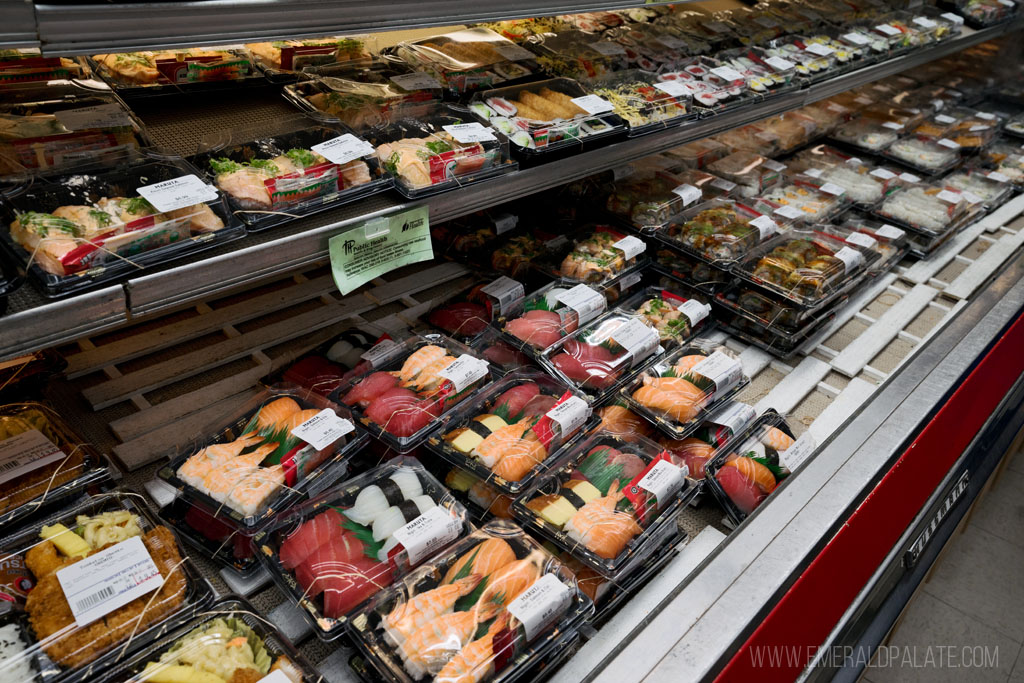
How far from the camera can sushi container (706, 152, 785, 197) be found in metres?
3.22

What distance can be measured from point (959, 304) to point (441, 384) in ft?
6.91

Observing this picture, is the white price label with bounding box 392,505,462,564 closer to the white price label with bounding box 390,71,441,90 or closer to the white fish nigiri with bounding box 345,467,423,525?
the white fish nigiri with bounding box 345,467,423,525

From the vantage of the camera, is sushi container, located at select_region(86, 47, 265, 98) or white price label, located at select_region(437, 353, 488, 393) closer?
white price label, located at select_region(437, 353, 488, 393)

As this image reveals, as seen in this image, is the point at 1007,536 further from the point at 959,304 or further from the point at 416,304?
the point at 416,304

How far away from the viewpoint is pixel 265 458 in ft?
5.41

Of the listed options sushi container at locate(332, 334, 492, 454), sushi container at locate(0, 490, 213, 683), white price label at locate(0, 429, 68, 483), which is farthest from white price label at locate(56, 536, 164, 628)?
sushi container at locate(332, 334, 492, 454)

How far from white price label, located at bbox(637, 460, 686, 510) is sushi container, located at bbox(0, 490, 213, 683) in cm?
100

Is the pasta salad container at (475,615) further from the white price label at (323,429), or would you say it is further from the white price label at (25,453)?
the white price label at (25,453)

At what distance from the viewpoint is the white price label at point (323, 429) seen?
1663 millimetres

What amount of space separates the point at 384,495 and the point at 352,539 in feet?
0.43

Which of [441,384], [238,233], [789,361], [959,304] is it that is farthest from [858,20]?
[238,233]

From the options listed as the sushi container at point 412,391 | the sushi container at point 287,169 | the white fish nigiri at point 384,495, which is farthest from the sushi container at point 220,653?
the sushi container at point 287,169

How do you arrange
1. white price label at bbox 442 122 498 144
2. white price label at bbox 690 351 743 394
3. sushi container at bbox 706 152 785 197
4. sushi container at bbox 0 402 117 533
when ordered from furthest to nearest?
1. sushi container at bbox 706 152 785 197
2. white price label at bbox 690 351 743 394
3. white price label at bbox 442 122 498 144
4. sushi container at bbox 0 402 117 533

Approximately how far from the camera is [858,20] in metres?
→ 3.71
